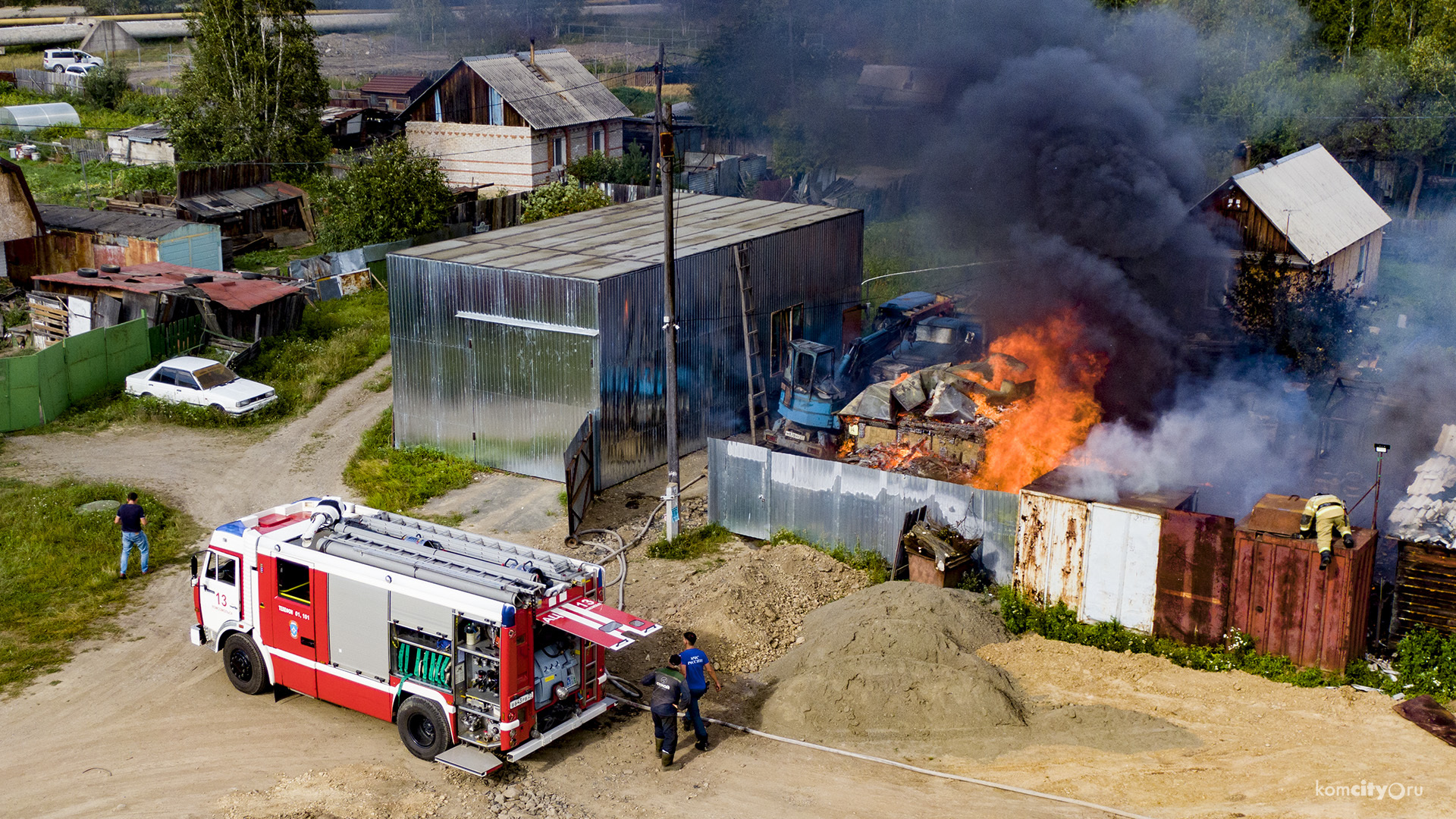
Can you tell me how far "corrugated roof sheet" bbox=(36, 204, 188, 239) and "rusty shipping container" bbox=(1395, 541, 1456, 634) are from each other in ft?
110

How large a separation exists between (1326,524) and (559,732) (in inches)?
393

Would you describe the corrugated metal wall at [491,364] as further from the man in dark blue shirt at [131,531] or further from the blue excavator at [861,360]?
the man in dark blue shirt at [131,531]

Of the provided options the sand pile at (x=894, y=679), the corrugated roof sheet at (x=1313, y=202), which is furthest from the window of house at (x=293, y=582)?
the corrugated roof sheet at (x=1313, y=202)

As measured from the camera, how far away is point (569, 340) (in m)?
23.2

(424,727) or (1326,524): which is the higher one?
(1326,524)

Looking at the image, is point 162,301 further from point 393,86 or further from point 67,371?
point 393,86

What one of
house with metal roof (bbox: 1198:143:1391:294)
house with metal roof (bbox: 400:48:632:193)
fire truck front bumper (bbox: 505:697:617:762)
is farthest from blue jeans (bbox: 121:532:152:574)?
house with metal roof (bbox: 1198:143:1391:294)

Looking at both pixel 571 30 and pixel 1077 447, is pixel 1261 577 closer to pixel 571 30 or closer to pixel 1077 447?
pixel 1077 447

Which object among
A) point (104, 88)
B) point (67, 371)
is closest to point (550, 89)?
point (67, 371)

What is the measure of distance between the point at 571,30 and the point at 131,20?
103 feet

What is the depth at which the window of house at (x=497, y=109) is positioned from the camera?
46.8 m

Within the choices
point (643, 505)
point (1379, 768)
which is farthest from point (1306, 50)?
point (1379, 768)

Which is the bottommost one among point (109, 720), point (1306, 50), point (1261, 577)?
point (109, 720)

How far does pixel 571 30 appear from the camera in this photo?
78438 millimetres
